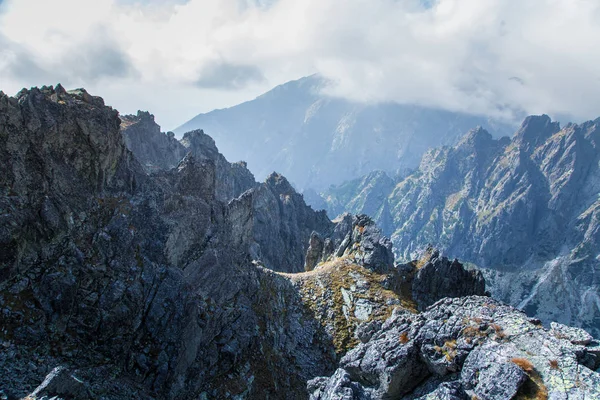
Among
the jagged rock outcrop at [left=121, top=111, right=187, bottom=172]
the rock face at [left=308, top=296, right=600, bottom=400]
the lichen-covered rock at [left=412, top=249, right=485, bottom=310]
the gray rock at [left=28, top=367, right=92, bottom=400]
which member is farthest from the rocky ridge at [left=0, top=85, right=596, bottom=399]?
the jagged rock outcrop at [left=121, top=111, right=187, bottom=172]

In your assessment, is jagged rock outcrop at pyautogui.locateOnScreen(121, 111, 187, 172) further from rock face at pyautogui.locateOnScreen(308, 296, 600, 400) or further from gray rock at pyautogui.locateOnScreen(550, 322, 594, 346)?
gray rock at pyautogui.locateOnScreen(550, 322, 594, 346)

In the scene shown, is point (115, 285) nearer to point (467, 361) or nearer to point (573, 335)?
point (467, 361)

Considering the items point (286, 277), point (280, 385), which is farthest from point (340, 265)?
point (280, 385)

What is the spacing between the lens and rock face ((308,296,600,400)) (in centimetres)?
2622

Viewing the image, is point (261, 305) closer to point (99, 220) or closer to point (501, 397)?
point (99, 220)

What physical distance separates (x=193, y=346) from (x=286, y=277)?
88.6 ft

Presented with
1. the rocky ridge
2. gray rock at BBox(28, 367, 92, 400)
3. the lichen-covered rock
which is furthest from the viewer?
the lichen-covered rock

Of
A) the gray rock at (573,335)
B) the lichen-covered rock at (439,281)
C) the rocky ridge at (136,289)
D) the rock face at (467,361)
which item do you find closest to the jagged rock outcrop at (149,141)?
the rocky ridge at (136,289)

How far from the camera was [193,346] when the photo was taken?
50.2 meters

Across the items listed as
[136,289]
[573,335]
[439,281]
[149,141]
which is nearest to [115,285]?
[136,289]

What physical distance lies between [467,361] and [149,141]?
166774 mm

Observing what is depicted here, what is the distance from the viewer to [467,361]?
97.7 feet

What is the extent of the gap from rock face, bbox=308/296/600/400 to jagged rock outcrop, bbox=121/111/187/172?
13751 cm

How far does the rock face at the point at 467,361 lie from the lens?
2622 cm
